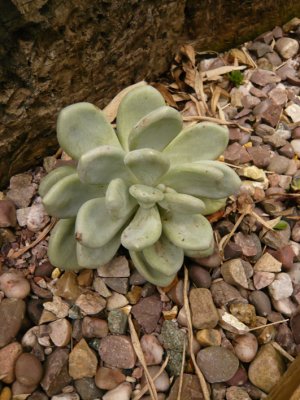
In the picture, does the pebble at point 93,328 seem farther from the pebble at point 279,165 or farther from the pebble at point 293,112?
the pebble at point 293,112

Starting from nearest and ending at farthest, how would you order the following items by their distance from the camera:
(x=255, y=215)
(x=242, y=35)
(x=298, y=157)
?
(x=255, y=215) < (x=298, y=157) < (x=242, y=35)

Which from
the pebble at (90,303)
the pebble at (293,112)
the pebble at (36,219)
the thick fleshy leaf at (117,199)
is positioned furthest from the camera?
the pebble at (293,112)

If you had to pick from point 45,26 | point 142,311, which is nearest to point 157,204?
point 142,311

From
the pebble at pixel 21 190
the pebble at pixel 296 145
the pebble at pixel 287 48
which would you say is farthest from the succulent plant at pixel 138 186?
the pebble at pixel 287 48

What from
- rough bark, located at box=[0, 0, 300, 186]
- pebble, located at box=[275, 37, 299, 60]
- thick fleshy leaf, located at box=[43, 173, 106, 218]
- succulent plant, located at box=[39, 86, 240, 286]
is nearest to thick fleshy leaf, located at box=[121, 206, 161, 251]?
succulent plant, located at box=[39, 86, 240, 286]

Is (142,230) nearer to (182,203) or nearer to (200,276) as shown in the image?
(182,203)

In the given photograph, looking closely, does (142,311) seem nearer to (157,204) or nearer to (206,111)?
(157,204)

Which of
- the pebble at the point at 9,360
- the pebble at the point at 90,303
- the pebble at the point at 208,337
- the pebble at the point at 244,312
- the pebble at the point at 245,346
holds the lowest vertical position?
the pebble at the point at 245,346
